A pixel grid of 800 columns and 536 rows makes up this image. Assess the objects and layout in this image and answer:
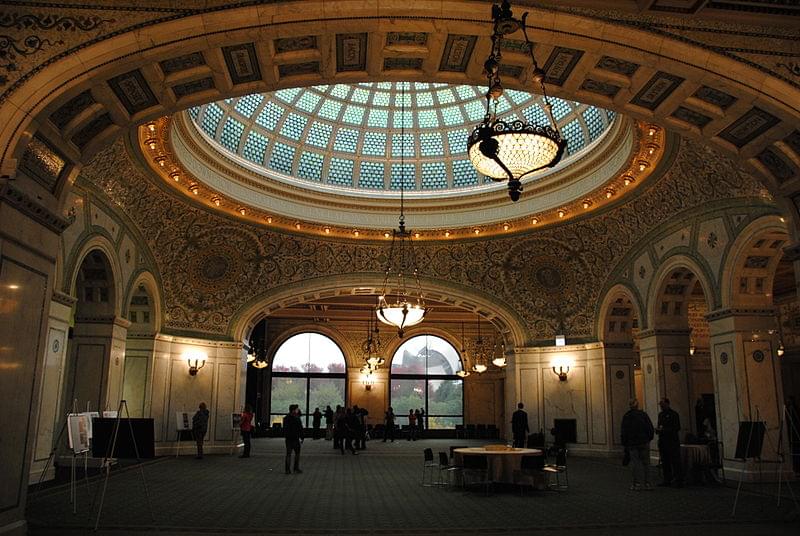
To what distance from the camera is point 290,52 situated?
655 centimetres

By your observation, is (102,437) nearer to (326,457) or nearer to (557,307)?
(326,457)

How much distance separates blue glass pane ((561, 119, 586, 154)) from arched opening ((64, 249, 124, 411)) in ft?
34.5

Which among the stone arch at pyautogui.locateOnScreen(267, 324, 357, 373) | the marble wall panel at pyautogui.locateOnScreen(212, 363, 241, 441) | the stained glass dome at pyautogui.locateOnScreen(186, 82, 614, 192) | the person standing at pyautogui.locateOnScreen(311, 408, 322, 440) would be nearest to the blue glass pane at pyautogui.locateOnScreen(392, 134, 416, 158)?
the stained glass dome at pyautogui.locateOnScreen(186, 82, 614, 192)

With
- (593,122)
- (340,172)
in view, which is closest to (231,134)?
(340,172)

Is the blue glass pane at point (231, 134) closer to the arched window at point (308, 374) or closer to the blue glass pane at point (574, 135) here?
the blue glass pane at point (574, 135)

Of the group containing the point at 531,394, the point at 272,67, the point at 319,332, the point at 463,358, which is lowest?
the point at 531,394

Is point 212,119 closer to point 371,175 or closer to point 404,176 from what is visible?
point 371,175

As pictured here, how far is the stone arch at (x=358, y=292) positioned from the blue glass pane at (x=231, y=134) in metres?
3.84

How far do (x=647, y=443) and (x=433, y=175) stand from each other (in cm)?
1011

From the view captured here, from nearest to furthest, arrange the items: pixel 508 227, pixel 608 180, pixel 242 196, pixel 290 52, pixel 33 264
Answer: pixel 33 264 → pixel 290 52 → pixel 608 180 → pixel 242 196 → pixel 508 227

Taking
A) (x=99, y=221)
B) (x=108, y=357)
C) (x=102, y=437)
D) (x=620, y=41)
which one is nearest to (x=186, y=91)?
Result: (x=102, y=437)

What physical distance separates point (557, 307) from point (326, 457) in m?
7.18

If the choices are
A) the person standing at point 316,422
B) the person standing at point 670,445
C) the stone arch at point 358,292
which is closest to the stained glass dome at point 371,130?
the stone arch at point 358,292

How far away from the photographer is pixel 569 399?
17.1 metres
